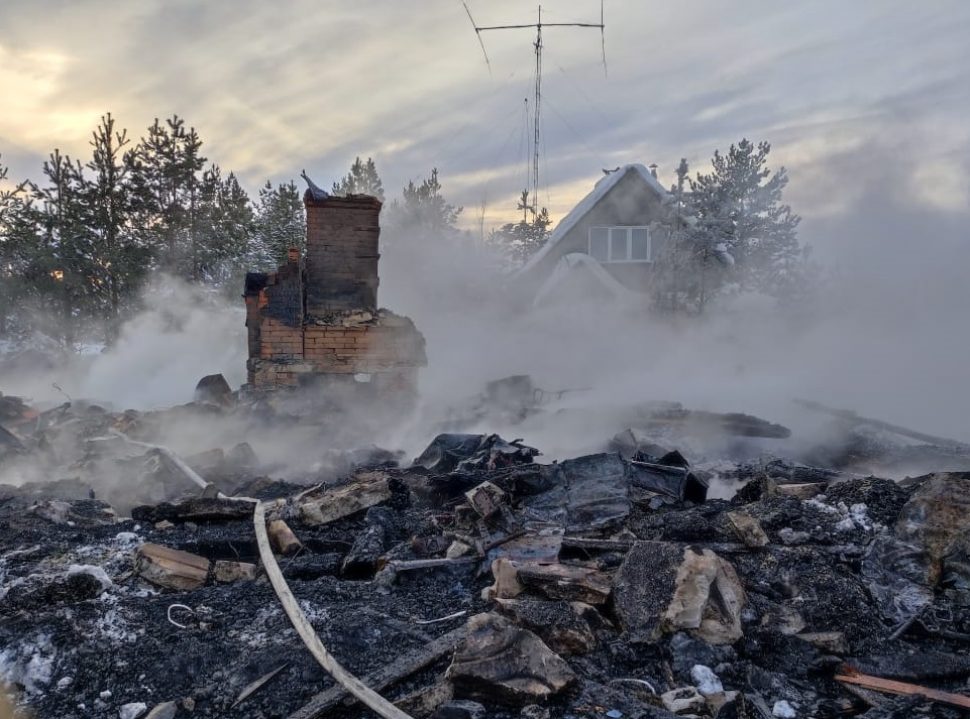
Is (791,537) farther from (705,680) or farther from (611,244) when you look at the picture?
(611,244)

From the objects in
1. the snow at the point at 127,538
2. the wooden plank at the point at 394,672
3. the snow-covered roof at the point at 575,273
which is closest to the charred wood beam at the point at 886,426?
the wooden plank at the point at 394,672

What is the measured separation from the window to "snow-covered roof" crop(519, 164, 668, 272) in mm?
890

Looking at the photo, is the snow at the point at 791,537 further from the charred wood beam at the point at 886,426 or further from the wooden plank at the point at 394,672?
the charred wood beam at the point at 886,426

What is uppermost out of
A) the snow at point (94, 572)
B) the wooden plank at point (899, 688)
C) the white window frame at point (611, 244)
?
the white window frame at point (611, 244)

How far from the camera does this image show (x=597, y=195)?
2475cm

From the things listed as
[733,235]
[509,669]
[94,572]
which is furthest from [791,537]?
[733,235]

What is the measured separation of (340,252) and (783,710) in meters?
7.36

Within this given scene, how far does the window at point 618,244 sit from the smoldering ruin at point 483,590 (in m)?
19.1

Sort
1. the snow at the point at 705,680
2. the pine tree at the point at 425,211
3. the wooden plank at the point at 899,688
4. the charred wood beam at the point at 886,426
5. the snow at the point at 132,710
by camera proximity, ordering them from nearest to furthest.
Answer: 1. the snow at the point at 132,710
2. the wooden plank at the point at 899,688
3. the snow at the point at 705,680
4. the charred wood beam at the point at 886,426
5. the pine tree at the point at 425,211

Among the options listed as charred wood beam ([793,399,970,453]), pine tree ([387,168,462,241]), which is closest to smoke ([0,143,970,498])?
charred wood beam ([793,399,970,453])

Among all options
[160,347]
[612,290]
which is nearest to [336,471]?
[160,347]

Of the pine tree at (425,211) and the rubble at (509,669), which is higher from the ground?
the pine tree at (425,211)

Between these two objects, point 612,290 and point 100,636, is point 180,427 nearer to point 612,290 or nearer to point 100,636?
point 100,636

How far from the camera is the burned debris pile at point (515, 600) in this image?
2.72 m
